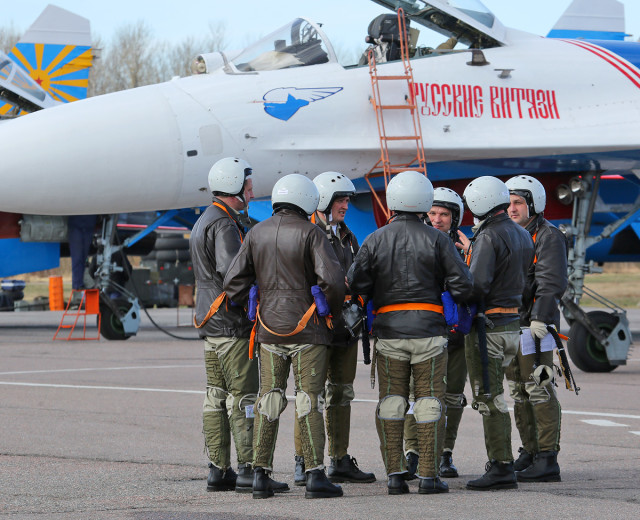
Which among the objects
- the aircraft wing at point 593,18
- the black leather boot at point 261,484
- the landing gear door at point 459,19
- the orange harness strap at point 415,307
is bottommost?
the black leather boot at point 261,484

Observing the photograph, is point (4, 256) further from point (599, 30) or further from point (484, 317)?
point (484, 317)

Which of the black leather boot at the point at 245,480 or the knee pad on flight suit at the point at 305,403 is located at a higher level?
the knee pad on flight suit at the point at 305,403

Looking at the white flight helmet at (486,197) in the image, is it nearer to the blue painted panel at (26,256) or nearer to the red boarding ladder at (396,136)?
the red boarding ladder at (396,136)

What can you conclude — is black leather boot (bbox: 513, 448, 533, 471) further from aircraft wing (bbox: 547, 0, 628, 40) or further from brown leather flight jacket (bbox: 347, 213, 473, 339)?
aircraft wing (bbox: 547, 0, 628, 40)

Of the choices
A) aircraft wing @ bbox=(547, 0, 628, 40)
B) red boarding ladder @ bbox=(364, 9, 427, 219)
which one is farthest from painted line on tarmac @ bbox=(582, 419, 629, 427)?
aircraft wing @ bbox=(547, 0, 628, 40)

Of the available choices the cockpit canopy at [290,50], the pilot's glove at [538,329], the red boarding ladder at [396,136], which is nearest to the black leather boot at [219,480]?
the pilot's glove at [538,329]

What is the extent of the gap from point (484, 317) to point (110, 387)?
5.66 metres

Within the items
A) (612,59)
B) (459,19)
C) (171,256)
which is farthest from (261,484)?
(171,256)

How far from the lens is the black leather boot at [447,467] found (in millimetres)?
6887

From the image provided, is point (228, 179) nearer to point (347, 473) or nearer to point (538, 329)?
point (347, 473)

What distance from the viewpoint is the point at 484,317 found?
6.68 meters

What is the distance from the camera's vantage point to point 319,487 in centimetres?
610

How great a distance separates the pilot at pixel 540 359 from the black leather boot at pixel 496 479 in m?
0.31

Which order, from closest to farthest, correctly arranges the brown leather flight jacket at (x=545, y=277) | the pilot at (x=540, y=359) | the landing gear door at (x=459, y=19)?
the pilot at (x=540, y=359), the brown leather flight jacket at (x=545, y=277), the landing gear door at (x=459, y=19)
